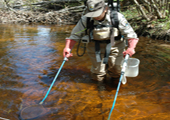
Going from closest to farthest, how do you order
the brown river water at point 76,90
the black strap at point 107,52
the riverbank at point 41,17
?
the brown river water at point 76,90, the black strap at point 107,52, the riverbank at point 41,17

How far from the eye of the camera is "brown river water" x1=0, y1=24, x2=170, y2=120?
2857 mm

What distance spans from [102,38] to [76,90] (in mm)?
1250

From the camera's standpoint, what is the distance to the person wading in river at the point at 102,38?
3150 millimetres

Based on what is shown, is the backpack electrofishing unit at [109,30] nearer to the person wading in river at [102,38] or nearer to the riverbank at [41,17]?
the person wading in river at [102,38]

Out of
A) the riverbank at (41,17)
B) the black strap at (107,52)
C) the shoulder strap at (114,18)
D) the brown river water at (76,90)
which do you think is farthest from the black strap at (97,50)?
the riverbank at (41,17)

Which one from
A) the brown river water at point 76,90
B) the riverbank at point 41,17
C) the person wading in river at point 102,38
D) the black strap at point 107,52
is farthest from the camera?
the riverbank at point 41,17

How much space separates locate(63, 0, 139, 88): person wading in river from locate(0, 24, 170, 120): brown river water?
48 cm

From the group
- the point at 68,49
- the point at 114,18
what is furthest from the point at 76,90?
the point at 114,18

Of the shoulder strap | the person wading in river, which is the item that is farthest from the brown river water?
the shoulder strap

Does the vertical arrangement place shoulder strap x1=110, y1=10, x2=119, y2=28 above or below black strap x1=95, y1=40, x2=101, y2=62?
above

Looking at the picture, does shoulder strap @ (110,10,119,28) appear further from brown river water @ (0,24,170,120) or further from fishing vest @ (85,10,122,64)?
brown river water @ (0,24,170,120)

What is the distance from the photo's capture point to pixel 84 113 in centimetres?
287

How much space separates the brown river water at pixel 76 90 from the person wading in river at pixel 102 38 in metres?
0.48

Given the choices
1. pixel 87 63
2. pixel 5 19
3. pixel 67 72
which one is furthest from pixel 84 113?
pixel 5 19
